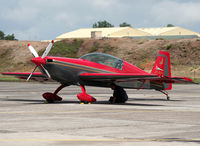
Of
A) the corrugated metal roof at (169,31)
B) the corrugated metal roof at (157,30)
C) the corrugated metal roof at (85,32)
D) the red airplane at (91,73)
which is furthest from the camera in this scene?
the corrugated metal roof at (157,30)

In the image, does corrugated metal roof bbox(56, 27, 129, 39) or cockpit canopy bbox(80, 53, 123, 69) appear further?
corrugated metal roof bbox(56, 27, 129, 39)

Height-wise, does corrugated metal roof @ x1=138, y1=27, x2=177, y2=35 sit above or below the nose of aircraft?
above

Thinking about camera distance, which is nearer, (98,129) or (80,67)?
(98,129)

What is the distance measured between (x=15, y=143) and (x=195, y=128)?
483 cm

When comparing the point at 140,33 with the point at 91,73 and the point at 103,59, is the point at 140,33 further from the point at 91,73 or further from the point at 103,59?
the point at 91,73

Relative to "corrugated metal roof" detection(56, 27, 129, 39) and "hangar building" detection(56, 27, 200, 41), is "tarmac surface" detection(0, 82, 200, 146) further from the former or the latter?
"corrugated metal roof" detection(56, 27, 129, 39)

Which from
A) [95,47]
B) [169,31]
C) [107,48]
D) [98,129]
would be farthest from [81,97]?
[169,31]

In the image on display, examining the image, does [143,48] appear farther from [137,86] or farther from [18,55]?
[137,86]

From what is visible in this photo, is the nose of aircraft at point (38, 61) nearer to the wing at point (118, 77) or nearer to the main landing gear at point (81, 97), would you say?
the wing at point (118, 77)

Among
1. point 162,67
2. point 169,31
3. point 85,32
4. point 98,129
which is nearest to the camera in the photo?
point 98,129

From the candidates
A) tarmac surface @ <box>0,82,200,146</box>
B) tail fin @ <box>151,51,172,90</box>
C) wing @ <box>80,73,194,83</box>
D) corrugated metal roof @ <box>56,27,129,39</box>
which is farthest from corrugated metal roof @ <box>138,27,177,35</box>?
tarmac surface @ <box>0,82,200,146</box>

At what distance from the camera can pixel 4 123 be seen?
39.6 feet

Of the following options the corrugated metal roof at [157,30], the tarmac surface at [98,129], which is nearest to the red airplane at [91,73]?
the tarmac surface at [98,129]

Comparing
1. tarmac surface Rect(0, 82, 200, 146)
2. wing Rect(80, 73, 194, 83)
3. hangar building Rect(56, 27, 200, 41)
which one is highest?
hangar building Rect(56, 27, 200, 41)
